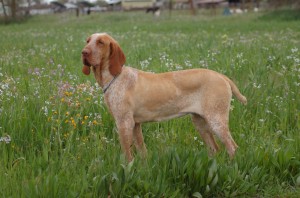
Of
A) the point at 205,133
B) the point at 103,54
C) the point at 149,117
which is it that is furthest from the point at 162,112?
the point at 103,54

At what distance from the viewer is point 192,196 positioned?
4.27 metres

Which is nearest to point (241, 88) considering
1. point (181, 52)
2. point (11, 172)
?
point (11, 172)

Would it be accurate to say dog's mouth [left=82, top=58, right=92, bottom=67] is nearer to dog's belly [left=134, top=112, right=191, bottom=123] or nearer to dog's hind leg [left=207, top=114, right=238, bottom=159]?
dog's belly [left=134, top=112, right=191, bottom=123]

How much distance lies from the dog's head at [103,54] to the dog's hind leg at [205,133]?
1.17 meters

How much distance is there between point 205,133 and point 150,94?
902 mm

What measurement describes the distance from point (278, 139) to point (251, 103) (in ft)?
3.62

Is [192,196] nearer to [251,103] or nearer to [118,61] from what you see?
[118,61]

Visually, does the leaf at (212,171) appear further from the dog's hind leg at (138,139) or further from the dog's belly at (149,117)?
the dog's hind leg at (138,139)

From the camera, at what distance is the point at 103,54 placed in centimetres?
469

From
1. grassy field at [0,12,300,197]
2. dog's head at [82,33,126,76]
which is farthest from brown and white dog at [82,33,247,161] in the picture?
grassy field at [0,12,300,197]

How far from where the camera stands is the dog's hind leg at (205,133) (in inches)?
207

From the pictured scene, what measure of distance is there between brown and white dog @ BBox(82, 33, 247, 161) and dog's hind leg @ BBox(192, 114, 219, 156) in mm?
191

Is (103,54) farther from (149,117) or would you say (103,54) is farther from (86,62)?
(149,117)

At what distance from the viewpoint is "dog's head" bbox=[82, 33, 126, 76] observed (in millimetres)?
4621
